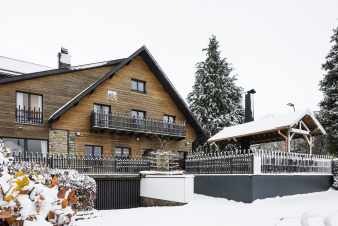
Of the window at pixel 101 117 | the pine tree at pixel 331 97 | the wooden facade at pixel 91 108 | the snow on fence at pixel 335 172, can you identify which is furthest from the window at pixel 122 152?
the pine tree at pixel 331 97

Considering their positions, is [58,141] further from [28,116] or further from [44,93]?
[44,93]

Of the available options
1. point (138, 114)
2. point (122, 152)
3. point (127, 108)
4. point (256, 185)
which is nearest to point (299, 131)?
point (256, 185)

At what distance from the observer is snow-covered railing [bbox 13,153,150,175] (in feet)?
62.1

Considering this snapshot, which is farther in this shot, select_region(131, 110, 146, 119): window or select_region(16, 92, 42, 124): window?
select_region(131, 110, 146, 119): window

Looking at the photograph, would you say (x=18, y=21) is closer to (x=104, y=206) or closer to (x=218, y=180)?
(x=104, y=206)

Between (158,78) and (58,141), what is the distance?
9342 mm

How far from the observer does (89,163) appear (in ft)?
66.9

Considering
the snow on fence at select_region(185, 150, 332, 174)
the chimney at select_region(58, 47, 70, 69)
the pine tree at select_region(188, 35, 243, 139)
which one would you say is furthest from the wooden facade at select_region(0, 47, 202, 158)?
the pine tree at select_region(188, 35, 243, 139)

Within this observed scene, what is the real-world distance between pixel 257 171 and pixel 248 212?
3129mm

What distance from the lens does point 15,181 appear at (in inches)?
99.7

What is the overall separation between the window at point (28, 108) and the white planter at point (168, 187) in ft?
24.3

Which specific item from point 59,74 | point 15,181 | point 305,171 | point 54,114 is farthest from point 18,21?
point 15,181

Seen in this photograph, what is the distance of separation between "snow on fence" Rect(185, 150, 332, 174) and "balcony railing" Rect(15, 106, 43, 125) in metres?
9.11

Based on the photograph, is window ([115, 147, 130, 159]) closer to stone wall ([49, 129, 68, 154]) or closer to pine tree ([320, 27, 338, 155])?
stone wall ([49, 129, 68, 154])
